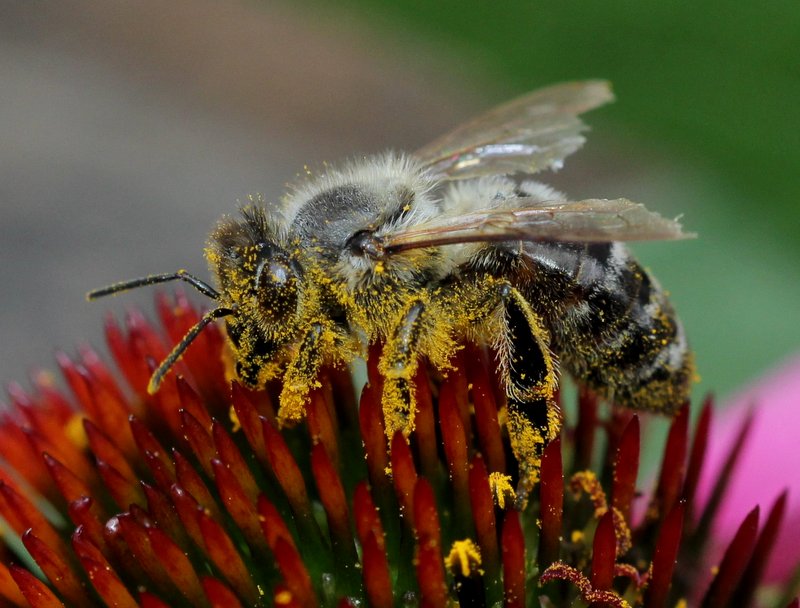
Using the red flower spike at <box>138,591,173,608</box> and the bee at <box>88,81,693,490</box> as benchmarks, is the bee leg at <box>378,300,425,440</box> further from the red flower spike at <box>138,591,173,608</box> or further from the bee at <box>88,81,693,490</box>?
the red flower spike at <box>138,591,173,608</box>

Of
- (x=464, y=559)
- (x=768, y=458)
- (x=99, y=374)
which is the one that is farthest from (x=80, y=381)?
(x=768, y=458)

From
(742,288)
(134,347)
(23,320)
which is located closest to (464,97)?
(23,320)

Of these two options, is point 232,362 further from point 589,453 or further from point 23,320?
point 23,320

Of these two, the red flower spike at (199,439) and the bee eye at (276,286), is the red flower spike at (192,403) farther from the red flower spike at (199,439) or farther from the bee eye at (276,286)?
the bee eye at (276,286)

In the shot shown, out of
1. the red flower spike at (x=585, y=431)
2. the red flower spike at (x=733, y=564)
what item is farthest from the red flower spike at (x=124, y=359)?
the red flower spike at (x=733, y=564)

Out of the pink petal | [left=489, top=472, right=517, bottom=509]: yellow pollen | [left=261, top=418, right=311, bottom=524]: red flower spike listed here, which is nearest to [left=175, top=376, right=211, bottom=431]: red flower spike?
[left=261, top=418, right=311, bottom=524]: red flower spike

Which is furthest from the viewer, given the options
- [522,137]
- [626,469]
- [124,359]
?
[522,137]

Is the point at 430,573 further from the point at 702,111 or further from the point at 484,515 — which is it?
the point at 702,111
